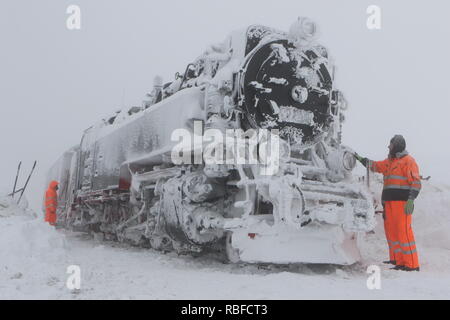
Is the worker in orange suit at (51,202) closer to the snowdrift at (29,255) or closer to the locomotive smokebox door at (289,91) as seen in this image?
the snowdrift at (29,255)

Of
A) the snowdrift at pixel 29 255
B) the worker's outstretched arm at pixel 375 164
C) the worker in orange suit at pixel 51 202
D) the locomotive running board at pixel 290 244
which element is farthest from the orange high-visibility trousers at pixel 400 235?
the worker in orange suit at pixel 51 202

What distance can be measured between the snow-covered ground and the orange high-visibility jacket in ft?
3.01

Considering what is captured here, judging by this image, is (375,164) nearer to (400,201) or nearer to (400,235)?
(400,201)

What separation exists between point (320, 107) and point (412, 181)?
5.01 feet

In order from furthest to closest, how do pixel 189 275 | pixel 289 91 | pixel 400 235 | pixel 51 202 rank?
pixel 51 202
pixel 289 91
pixel 400 235
pixel 189 275

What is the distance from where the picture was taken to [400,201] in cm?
585

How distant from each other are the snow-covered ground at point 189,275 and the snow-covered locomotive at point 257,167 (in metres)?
0.29

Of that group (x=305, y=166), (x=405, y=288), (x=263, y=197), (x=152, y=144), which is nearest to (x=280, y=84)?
(x=305, y=166)

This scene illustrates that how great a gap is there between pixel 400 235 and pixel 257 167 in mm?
2051

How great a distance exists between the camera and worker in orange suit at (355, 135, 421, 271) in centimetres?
562

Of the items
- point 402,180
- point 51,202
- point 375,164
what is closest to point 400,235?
point 402,180
